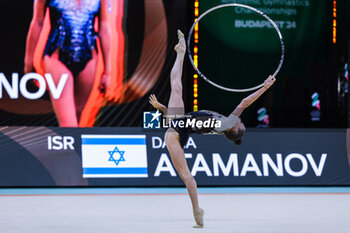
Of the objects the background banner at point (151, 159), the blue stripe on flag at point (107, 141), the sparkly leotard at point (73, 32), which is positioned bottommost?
the background banner at point (151, 159)

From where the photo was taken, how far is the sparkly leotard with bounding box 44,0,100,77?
15172mm

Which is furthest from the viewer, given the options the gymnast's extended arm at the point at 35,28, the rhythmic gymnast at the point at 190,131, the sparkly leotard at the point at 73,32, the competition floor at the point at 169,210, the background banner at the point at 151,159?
the sparkly leotard at the point at 73,32

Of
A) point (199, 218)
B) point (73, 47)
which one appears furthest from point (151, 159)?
point (199, 218)

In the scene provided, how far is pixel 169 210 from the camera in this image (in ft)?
33.2

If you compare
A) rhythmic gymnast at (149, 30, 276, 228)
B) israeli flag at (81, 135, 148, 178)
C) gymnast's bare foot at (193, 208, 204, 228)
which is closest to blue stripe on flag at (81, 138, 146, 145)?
israeli flag at (81, 135, 148, 178)

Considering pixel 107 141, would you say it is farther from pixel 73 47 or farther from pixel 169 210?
pixel 169 210

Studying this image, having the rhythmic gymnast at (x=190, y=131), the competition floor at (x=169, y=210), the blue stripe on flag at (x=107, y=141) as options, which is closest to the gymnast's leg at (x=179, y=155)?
the rhythmic gymnast at (x=190, y=131)

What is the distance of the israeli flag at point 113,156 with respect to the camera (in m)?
13.7

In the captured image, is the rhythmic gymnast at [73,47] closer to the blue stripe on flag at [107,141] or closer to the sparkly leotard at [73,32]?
the sparkly leotard at [73,32]

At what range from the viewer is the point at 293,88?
16797 millimetres

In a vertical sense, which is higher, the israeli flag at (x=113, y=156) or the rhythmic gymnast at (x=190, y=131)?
the rhythmic gymnast at (x=190, y=131)

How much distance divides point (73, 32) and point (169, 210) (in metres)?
6.56

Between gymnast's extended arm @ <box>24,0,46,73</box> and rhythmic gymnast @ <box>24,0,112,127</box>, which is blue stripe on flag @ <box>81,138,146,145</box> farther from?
gymnast's extended arm @ <box>24,0,46,73</box>

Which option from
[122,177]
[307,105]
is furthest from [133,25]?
[307,105]
